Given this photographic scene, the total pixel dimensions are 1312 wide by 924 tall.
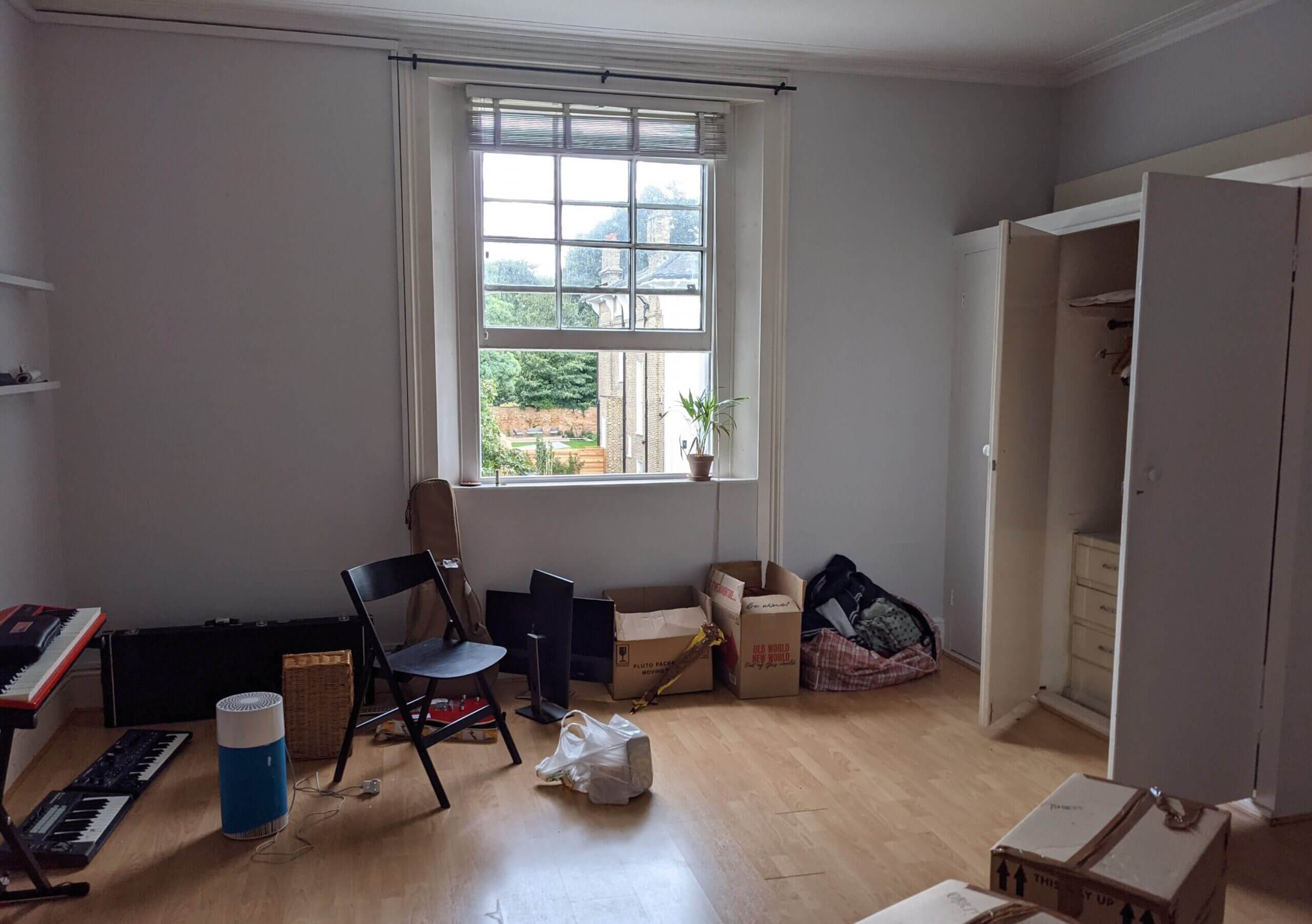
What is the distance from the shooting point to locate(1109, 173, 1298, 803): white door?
2891 mm

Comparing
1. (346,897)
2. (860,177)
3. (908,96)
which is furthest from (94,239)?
(908,96)

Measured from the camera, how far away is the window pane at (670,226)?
4652mm

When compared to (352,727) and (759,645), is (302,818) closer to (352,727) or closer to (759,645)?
(352,727)

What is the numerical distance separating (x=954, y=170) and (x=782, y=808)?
3.34 m

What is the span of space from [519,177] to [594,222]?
42 centimetres

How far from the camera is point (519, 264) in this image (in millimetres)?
4531

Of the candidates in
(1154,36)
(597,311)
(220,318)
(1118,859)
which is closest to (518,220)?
(597,311)

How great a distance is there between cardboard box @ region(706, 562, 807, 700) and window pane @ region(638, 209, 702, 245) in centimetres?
173

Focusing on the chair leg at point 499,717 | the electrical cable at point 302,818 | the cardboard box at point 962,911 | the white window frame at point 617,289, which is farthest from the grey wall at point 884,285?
the cardboard box at point 962,911

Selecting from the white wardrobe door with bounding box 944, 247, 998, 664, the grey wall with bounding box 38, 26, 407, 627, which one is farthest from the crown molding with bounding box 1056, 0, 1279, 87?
the grey wall with bounding box 38, 26, 407, 627

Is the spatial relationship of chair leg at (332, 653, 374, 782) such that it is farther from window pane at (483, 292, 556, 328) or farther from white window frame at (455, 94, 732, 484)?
window pane at (483, 292, 556, 328)

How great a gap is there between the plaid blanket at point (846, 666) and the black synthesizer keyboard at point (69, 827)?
9.29ft

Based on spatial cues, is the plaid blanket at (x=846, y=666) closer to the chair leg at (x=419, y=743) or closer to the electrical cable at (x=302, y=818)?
the chair leg at (x=419, y=743)

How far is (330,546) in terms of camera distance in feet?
13.9
